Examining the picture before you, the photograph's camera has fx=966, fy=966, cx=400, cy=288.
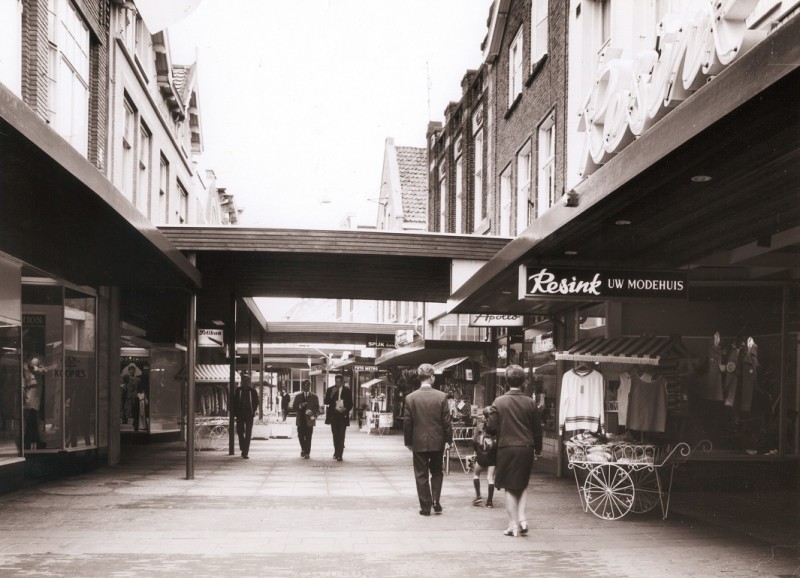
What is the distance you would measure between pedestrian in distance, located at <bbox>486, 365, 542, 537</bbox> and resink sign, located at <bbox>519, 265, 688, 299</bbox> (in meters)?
1.90

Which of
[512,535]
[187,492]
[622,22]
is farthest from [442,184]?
[512,535]

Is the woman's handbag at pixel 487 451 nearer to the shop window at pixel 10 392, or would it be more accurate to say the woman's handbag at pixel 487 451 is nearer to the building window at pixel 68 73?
the shop window at pixel 10 392

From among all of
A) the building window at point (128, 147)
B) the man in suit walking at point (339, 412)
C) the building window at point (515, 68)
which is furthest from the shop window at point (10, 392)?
the building window at point (515, 68)

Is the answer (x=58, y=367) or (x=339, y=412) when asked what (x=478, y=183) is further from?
(x=58, y=367)

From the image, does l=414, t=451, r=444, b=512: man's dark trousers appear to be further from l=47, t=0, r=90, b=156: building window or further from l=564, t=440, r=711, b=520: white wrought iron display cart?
l=47, t=0, r=90, b=156: building window

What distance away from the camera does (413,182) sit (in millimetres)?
41219

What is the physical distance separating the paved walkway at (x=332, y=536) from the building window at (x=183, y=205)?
1546cm

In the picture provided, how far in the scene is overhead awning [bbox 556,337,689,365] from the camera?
11477 millimetres

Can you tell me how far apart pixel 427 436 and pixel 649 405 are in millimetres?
3053

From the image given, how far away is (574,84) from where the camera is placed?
636 inches

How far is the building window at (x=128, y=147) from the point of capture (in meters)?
20.5

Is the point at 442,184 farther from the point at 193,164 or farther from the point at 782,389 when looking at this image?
the point at 782,389

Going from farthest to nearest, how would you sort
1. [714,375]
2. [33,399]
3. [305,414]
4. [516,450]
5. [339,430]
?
[305,414] < [339,430] < [33,399] < [714,375] < [516,450]

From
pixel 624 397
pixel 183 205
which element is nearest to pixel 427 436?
pixel 624 397
